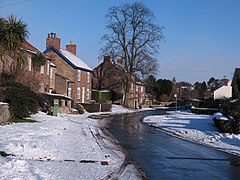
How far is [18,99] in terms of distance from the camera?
19938 millimetres

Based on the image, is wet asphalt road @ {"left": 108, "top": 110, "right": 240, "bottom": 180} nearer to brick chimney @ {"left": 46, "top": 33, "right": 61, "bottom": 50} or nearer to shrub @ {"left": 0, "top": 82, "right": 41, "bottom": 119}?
shrub @ {"left": 0, "top": 82, "right": 41, "bottom": 119}

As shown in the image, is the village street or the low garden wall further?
the low garden wall

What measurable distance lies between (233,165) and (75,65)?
4104 centimetres

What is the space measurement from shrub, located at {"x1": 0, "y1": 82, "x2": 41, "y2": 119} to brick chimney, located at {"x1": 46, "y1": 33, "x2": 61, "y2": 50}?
2949 centimetres

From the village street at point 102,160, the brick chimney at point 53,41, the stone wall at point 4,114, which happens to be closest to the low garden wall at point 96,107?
the brick chimney at point 53,41

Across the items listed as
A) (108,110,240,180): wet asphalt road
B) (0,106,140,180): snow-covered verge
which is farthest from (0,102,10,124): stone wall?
(108,110,240,180): wet asphalt road

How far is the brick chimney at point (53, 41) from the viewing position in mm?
49969

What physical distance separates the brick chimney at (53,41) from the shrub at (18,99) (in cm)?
2949

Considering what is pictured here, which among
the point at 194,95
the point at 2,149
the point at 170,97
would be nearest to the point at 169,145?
the point at 2,149

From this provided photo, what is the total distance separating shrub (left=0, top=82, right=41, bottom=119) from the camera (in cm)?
1977

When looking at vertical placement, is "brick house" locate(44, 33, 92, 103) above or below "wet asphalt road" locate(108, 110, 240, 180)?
above

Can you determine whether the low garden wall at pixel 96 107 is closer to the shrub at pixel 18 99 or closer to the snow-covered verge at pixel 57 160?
the shrub at pixel 18 99

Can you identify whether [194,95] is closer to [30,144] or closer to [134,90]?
[134,90]

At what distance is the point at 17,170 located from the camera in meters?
8.24
